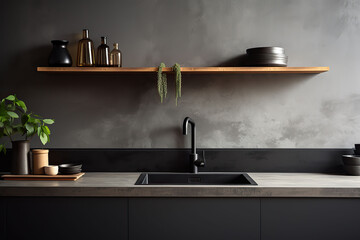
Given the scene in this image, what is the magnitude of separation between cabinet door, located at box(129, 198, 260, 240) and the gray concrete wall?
0.71 m

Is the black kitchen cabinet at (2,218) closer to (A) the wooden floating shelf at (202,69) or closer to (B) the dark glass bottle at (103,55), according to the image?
(A) the wooden floating shelf at (202,69)

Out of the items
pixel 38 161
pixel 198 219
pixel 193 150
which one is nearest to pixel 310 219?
pixel 198 219

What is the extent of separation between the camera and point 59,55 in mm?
2316

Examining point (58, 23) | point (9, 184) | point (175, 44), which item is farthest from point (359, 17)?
point (9, 184)

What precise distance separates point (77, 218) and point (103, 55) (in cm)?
119

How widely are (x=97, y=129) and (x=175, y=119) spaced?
646 millimetres

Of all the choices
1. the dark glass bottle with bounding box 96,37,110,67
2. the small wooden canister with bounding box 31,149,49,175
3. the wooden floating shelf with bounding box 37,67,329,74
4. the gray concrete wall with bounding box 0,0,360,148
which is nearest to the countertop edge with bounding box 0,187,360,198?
the small wooden canister with bounding box 31,149,49,175

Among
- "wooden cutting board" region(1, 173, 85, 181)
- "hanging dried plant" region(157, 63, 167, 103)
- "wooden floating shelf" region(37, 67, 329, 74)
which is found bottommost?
"wooden cutting board" region(1, 173, 85, 181)

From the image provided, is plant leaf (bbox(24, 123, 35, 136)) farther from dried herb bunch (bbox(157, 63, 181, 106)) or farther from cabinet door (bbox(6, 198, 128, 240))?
dried herb bunch (bbox(157, 63, 181, 106))

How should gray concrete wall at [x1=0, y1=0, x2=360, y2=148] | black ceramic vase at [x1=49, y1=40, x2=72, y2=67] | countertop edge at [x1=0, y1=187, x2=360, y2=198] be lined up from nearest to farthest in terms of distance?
countertop edge at [x1=0, y1=187, x2=360, y2=198]
black ceramic vase at [x1=49, y1=40, x2=72, y2=67]
gray concrete wall at [x1=0, y1=0, x2=360, y2=148]

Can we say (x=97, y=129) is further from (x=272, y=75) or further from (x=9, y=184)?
(x=272, y=75)

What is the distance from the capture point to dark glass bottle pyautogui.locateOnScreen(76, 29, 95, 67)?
236cm

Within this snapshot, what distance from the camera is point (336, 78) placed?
8.09 feet

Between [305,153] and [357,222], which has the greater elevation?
[305,153]
